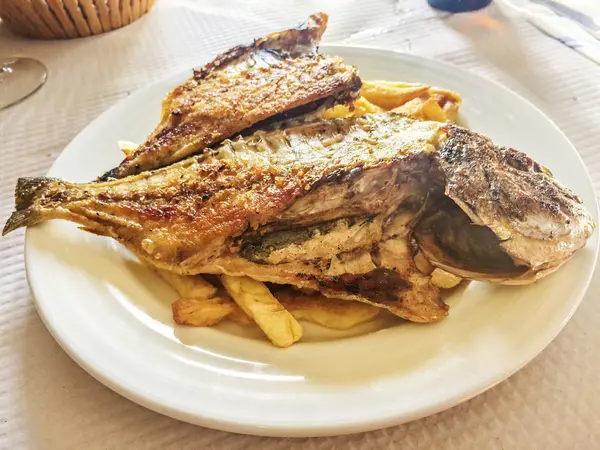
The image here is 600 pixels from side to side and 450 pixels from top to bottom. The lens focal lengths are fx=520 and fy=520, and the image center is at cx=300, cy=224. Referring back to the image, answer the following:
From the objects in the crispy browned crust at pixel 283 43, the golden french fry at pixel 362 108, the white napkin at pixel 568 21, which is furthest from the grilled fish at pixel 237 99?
the white napkin at pixel 568 21

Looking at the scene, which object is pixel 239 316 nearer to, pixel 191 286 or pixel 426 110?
pixel 191 286

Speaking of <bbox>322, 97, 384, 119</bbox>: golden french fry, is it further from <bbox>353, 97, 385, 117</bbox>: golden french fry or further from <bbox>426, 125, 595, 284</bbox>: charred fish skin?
<bbox>426, 125, 595, 284</bbox>: charred fish skin

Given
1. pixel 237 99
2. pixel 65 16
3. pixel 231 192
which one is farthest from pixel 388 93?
pixel 65 16

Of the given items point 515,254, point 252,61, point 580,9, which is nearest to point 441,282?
point 515,254

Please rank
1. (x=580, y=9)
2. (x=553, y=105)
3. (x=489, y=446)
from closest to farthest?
(x=489, y=446)
(x=553, y=105)
(x=580, y=9)

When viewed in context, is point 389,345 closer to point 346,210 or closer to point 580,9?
point 346,210

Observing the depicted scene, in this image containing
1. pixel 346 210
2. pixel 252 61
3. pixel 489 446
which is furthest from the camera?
pixel 252 61

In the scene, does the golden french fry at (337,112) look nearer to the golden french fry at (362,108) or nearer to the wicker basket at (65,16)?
the golden french fry at (362,108)

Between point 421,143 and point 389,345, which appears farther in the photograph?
point 421,143
